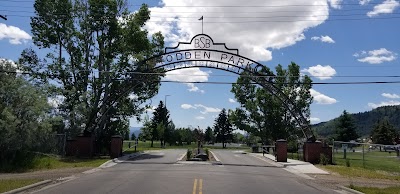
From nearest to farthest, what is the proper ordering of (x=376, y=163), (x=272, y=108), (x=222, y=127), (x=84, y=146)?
1. (x=84, y=146)
2. (x=376, y=163)
3. (x=272, y=108)
4. (x=222, y=127)

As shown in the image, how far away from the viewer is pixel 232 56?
31.2m

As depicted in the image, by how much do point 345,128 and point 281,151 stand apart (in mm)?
57839

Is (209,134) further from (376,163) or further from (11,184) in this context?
(11,184)

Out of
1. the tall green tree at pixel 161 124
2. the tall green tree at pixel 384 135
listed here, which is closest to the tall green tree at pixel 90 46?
the tall green tree at pixel 161 124

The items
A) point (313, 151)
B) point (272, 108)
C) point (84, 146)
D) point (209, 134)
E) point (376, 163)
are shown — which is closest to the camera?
→ point (313, 151)

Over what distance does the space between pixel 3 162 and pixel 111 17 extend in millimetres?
17249

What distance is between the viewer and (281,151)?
1204 inches

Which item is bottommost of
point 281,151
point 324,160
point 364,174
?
point 364,174

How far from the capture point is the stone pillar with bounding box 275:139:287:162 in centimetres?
3059

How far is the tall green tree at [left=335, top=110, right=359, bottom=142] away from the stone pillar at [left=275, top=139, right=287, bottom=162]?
5640 cm

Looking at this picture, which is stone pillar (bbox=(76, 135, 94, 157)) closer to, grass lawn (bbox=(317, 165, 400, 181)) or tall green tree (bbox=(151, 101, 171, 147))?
grass lawn (bbox=(317, 165, 400, 181))

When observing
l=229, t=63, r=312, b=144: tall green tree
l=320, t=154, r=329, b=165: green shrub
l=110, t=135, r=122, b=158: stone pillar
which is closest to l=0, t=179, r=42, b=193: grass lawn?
l=110, t=135, r=122, b=158: stone pillar

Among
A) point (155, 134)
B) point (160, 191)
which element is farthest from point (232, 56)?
point (155, 134)

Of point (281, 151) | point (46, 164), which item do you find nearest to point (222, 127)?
point (281, 151)
